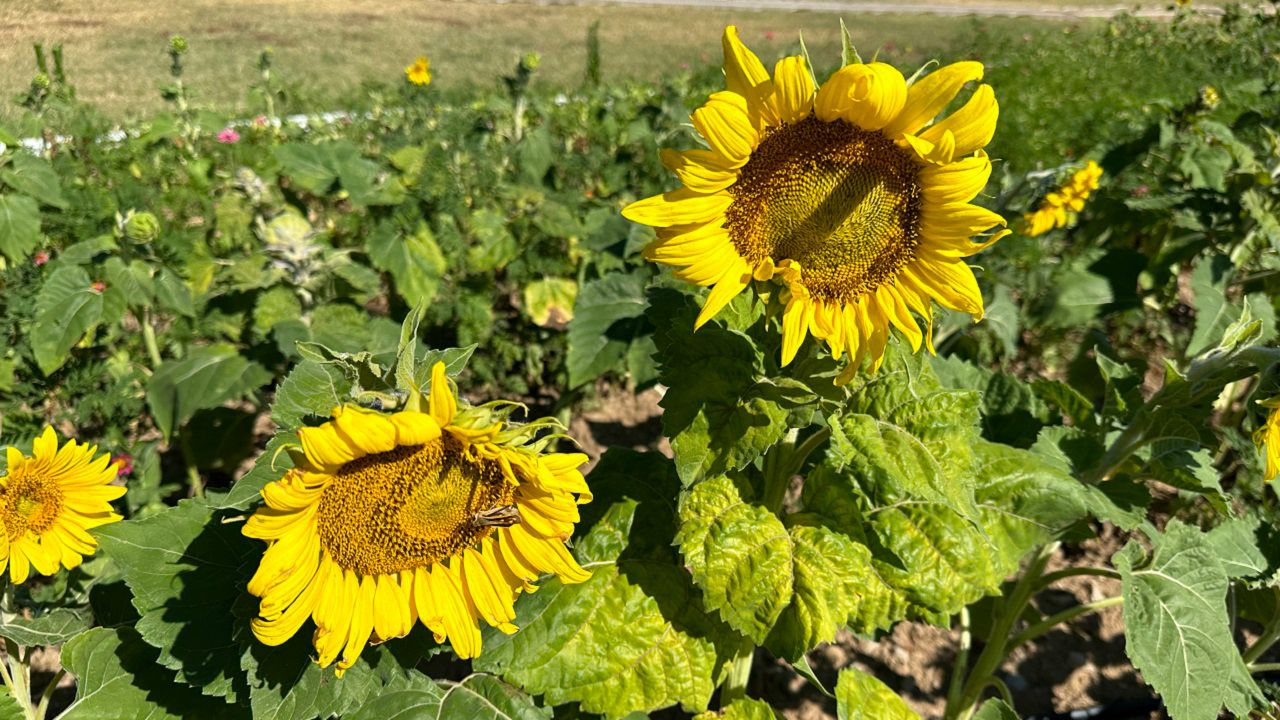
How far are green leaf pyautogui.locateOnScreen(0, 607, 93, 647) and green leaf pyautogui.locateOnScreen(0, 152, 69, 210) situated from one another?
169cm

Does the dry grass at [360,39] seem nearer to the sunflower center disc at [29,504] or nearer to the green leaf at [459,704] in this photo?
the green leaf at [459,704]

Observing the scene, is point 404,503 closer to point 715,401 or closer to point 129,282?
point 715,401

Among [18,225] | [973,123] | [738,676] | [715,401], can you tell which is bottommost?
[738,676]

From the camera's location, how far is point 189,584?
1.55 metres

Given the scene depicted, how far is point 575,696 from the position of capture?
1.75 metres

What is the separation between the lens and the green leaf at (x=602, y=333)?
2840 mm

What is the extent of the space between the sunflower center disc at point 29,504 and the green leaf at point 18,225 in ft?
4.35

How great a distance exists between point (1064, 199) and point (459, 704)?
4.05 meters

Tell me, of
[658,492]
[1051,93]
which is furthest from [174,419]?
[1051,93]

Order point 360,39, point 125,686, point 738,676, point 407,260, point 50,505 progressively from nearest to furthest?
point 125,686, point 50,505, point 738,676, point 407,260, point 360,39

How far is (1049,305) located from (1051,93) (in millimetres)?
7500

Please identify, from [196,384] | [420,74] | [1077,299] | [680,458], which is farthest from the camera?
[420,74]

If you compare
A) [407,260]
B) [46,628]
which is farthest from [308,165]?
[46,628]

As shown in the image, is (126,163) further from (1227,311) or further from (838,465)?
(1227,311)
